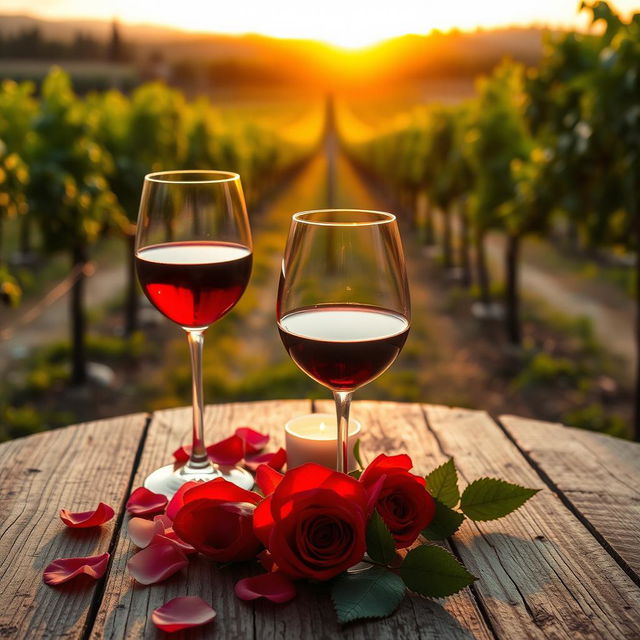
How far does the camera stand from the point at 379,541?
1.30 metres

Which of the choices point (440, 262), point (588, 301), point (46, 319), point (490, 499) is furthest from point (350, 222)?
point (440, 262)

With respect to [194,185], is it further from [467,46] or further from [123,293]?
[467,46]

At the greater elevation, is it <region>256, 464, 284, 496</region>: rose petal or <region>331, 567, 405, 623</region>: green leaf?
<region>256, 464, 284, 496</region>: rose petal

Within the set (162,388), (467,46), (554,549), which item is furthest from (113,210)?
(467,46)

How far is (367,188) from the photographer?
34656mm

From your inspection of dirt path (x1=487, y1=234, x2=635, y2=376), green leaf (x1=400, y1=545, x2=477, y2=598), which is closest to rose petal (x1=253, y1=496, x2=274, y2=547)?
green leaf (x1=400, y1=545, x2=477, y2=598)

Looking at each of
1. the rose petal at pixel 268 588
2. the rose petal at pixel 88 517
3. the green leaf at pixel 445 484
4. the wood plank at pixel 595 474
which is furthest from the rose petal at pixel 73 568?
the wood plank at pixel 595 474

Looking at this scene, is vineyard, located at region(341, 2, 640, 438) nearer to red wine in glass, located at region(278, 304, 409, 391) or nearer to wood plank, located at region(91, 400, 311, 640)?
red wine in glass, located at region(278, 304, 409, 391)

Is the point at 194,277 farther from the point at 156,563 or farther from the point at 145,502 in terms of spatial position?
the point at 156,563

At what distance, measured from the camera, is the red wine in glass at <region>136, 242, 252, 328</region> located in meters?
1.61

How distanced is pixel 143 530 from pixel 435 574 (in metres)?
0.54

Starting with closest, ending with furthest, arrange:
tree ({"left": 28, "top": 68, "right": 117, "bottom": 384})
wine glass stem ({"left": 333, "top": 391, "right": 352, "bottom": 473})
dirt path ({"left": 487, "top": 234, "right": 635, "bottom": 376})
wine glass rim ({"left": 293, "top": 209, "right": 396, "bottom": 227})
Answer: wine glass rim ({"left": 293, "top": 209, "right": 396, "bottom": 227})
wine glass stem ({"left": 333, "top": 391, "right": 352, "bottom": 473})
tree ({"left": 28, "top": 68, "right": 117, "bottom": 384})
dirt path ({"left": 487, "top": 234, "right": 635, "bottom": 376})

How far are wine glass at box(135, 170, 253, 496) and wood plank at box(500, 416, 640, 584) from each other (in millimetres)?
679

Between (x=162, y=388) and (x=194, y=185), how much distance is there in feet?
21.3
